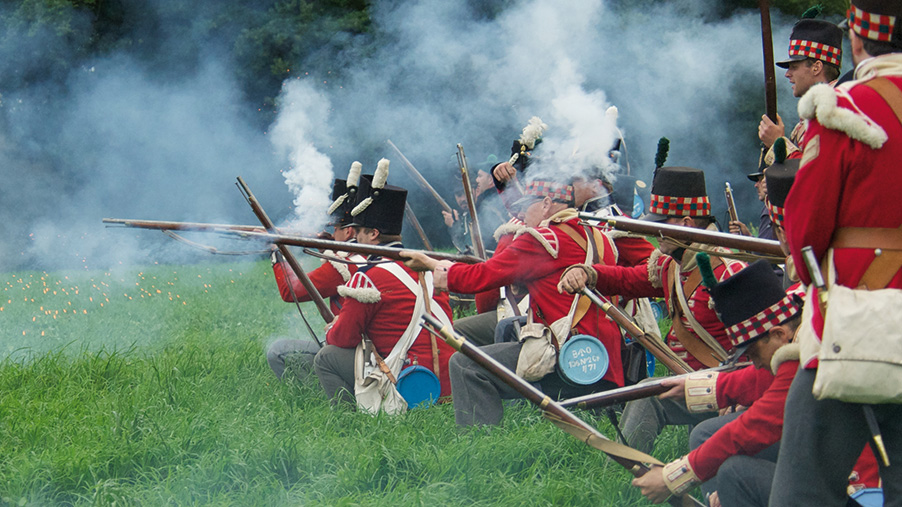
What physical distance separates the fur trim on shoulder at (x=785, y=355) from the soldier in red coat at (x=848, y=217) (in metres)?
0.41

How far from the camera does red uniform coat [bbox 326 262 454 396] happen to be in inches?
188

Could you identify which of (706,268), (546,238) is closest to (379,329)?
(546,238)

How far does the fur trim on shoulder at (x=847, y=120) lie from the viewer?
6.53 ft

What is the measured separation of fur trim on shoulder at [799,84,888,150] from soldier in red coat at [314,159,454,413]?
2.90 m

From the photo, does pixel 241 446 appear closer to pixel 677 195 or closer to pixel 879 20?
pixel 677 195

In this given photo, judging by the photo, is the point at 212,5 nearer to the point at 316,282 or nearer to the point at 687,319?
the point at 316,282

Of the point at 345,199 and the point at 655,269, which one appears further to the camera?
the point at 345,199

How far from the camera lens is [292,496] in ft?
11.2

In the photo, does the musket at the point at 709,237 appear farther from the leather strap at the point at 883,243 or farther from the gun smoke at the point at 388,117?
the gun smoke at the point at 388,117

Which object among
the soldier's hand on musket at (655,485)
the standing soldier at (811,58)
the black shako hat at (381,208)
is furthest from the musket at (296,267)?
the soldier's hand on musket at (655,485)

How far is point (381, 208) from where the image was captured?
5027 mm

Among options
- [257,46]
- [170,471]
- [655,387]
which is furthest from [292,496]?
[257,46]

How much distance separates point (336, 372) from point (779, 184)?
2966 mm

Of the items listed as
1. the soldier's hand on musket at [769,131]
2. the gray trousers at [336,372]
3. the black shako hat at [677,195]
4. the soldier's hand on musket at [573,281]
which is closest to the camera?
the black shako hat at [677,195]
